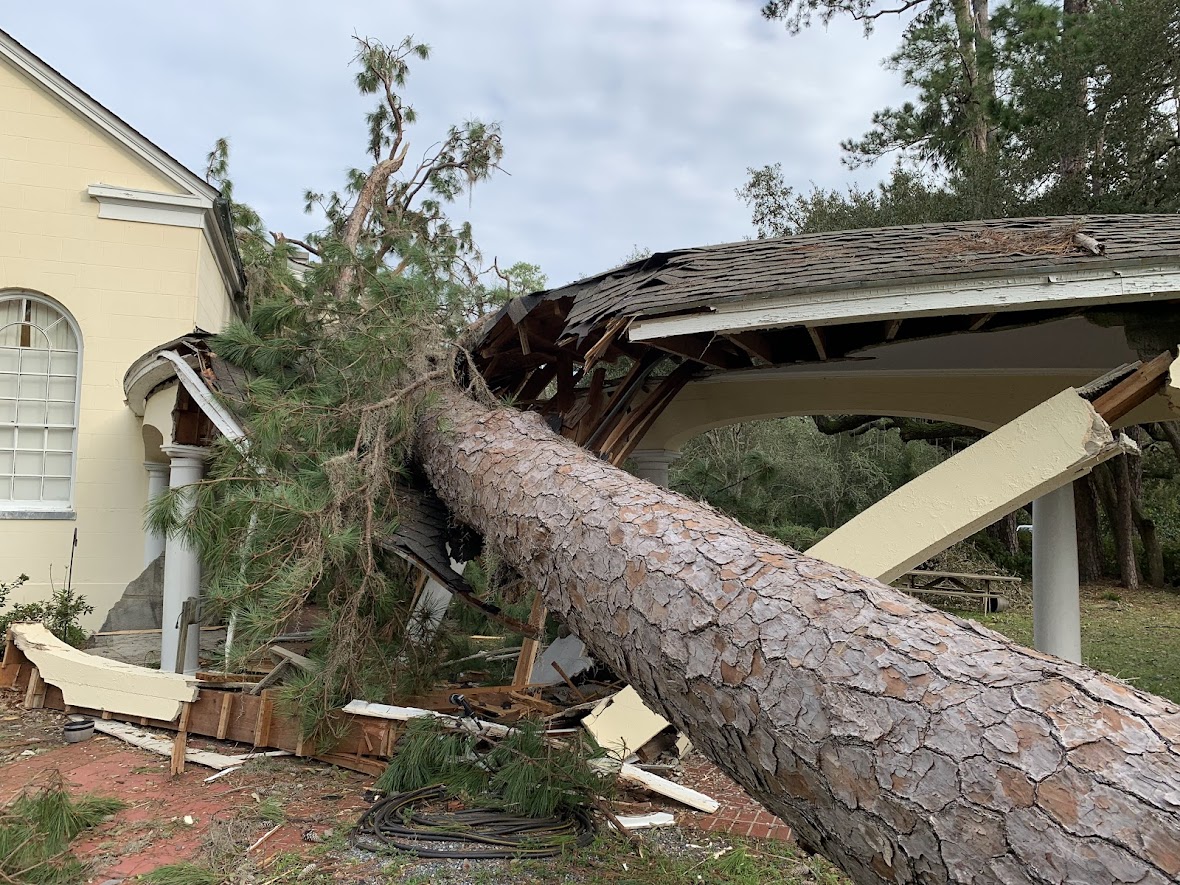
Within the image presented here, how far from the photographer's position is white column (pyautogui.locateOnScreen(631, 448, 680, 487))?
23.7ft

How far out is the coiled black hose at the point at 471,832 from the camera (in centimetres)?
333

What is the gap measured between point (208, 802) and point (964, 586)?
43.2ft

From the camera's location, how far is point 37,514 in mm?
9180

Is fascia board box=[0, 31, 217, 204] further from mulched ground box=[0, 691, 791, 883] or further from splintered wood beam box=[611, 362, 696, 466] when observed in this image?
splintered wood beam box=[611, 362, 696, 466]

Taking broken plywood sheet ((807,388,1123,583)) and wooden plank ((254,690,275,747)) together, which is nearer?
broken plywood sheet ((807,388,1123,583))

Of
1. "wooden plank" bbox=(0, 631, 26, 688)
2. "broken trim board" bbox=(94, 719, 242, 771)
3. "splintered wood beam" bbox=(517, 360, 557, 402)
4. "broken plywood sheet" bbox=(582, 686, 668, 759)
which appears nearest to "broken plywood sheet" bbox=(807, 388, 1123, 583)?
"broken plywood sheet" bbox=(582, 686, 668, 759)

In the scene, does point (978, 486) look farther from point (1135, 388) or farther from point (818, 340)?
point (818, 340)

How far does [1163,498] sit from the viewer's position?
831 inches

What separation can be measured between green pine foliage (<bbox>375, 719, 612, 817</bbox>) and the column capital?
136 inches

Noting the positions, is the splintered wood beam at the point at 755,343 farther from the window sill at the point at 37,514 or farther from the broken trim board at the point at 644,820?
the window sill at the point at 37,514

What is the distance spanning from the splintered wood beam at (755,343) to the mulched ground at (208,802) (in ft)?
8.16

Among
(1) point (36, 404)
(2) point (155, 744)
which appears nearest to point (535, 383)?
(2) point (155, 744)

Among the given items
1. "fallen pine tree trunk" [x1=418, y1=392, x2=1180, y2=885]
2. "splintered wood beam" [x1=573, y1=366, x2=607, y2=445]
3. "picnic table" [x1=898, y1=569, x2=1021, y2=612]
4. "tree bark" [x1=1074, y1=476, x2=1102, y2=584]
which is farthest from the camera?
"tree bark" [x1=1074, y1=476, x2=1102, y2=584]

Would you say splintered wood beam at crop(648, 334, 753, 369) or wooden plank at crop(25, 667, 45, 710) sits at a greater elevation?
splintered wood beam at crop(648, 334, 753, 369)
